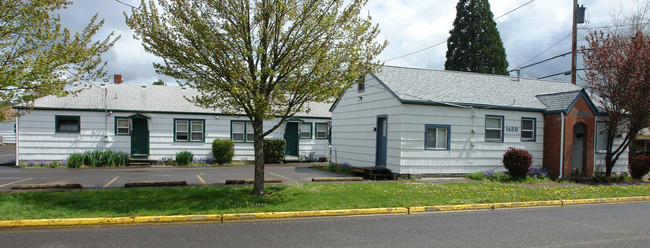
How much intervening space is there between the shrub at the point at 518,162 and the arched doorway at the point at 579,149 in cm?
419

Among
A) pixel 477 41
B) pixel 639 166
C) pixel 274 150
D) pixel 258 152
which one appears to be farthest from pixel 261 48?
pixel 477 41

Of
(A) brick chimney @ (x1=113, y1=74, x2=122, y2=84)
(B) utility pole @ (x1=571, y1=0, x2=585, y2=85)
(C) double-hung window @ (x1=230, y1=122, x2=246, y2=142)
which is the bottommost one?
(C) double-hung window @ (x1=230, y1=122, x2=246, y2=142)

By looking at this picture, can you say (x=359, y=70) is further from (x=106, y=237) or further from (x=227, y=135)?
(x=227, y=135)

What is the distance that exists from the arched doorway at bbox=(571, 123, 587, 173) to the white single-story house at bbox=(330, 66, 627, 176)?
41mm

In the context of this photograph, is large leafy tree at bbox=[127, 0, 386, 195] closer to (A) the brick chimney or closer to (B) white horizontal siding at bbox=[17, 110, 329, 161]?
(B) white horizontal siding at bbox=[17, 110, 329, 161]

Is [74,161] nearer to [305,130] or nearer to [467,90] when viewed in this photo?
[305,130]

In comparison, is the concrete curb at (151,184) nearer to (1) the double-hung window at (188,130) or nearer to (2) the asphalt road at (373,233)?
(2) the asphalt road at (373,233)

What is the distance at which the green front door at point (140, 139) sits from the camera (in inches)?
869

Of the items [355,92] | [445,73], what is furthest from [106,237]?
[445,73]

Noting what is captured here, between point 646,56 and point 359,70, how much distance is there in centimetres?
1427

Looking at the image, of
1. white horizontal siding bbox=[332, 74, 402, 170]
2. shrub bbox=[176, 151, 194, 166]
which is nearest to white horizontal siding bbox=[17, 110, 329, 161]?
shrub bbox=[176, 151, 194, 166]

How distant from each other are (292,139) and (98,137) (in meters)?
10.4

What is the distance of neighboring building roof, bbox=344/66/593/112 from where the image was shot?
57.3ft

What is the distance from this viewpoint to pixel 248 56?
33.4ft
